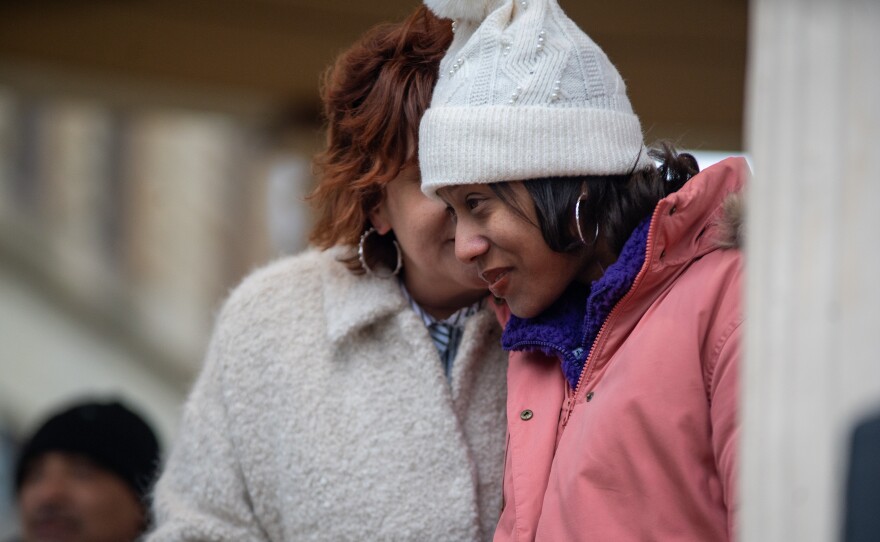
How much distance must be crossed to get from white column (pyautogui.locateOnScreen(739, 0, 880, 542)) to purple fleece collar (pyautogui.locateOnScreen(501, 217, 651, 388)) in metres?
0.50

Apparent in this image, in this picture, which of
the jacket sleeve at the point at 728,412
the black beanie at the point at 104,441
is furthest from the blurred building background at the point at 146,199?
the jacket sleeve at the point at 728,412

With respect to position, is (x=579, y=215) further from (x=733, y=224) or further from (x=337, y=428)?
(x=337, y=428)

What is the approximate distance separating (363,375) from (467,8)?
0.63 metres

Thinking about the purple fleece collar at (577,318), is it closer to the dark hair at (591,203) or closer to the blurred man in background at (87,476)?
the dark hair at (591,203)

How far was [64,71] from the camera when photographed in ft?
16.4

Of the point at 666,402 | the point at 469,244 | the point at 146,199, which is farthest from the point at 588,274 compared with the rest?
the point at 146,199

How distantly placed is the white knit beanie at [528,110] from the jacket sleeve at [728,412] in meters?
0.35

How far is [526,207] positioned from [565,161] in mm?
79

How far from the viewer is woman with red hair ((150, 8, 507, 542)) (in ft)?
6.37

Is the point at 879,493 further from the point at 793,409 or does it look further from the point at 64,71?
the point at 64,71

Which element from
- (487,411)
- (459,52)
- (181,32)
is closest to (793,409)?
(459,52)

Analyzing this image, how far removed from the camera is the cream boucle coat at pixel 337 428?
76.9 inches

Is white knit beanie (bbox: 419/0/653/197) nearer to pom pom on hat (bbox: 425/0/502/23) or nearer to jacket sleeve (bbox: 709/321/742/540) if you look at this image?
pom pom on hat (bbox: 425/0/502/23)

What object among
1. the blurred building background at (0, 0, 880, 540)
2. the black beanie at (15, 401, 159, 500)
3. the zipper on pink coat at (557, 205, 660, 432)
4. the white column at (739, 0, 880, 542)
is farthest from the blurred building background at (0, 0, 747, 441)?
the white column at (739, 0, 880, 542)
